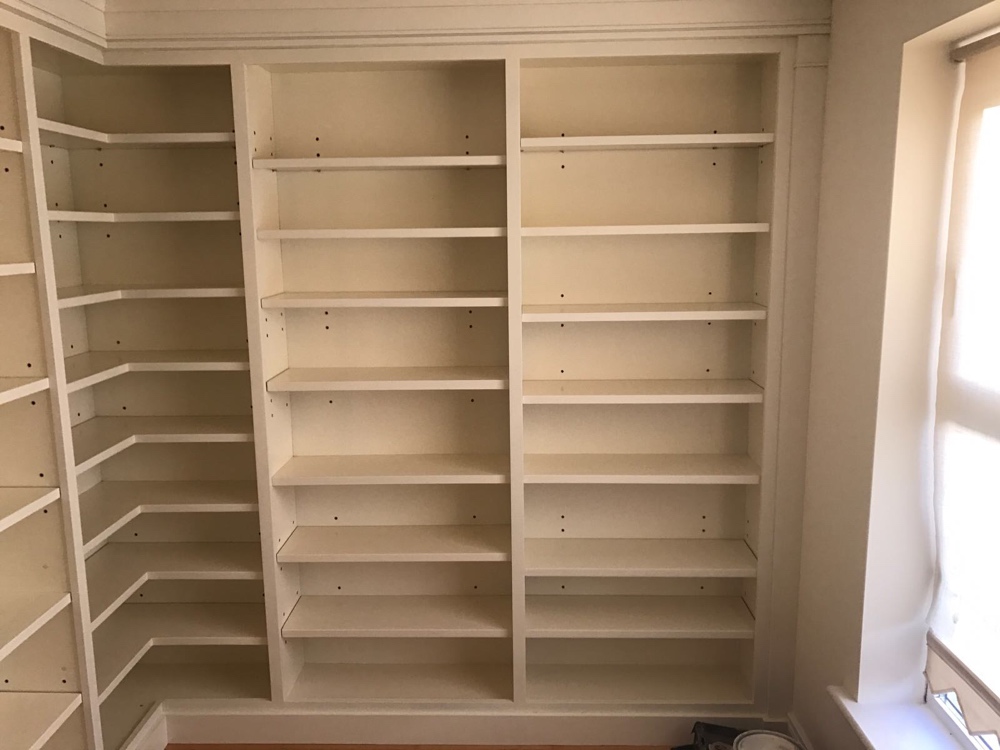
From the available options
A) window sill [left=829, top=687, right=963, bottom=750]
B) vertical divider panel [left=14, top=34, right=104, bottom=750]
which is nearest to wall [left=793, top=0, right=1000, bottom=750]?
window sill [left=829, top=687, right=963, bottom=750]

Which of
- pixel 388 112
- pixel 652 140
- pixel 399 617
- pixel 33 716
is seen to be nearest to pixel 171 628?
pixel 33 716

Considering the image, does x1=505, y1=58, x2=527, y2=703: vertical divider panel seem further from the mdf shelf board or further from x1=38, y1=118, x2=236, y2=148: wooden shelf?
the mdf shelf board

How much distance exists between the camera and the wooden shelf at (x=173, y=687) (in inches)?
106

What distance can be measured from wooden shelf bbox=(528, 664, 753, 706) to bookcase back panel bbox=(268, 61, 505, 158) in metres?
1.84

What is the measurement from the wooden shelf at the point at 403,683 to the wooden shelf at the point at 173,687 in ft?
0.58

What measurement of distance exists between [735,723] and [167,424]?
215 cm

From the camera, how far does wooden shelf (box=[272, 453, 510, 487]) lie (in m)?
2.60

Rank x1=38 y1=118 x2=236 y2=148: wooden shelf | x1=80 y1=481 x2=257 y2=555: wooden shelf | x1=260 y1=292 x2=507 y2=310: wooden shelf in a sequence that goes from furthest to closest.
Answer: x1=80 y1=481 x2=257 y2=555: wooden shelf → x1=260 y1=292 x2=507 y2=310: wooden shelf → x1=38 y1=118 x2=236 y2=148: wooden shelf

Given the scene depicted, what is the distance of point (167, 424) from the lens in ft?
8.94

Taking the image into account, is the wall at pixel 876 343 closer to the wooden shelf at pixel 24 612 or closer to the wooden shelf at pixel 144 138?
the wooden shelf at pixel 144 138

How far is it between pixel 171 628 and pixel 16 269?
4.59 ft

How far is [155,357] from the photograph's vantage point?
8.77 ft

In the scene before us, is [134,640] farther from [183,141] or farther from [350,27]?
[350,27]

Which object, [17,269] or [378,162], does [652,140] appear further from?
[17,269]
